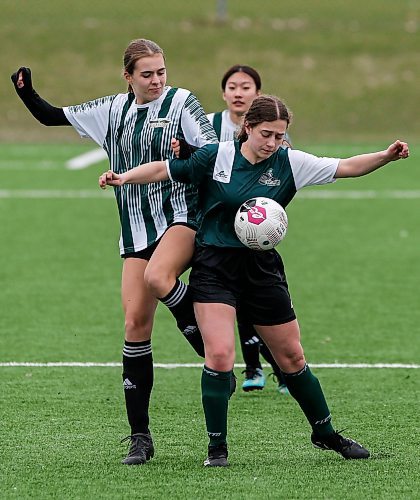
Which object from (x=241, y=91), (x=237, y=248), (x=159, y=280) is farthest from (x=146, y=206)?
(x=241, y=91)

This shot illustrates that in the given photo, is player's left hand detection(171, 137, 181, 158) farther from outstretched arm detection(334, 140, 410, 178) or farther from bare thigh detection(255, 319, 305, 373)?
bare thigh detection(255, 319, 305, 373)

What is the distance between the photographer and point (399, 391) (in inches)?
298

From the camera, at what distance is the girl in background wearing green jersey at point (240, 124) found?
25.5ft

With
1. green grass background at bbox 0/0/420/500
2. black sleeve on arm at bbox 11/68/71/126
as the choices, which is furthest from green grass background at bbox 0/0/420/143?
black sleeve on arm at bbox 11/68/71/126

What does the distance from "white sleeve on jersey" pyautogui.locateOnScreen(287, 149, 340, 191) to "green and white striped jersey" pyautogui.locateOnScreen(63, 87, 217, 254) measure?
0.57 m

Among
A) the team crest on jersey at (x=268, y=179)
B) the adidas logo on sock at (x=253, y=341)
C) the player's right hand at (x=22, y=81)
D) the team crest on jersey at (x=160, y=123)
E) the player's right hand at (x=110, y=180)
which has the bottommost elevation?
the adidas logo on sock at (x=253, y=341)

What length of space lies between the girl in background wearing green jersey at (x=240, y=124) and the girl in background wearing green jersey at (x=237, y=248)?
1.85 meters

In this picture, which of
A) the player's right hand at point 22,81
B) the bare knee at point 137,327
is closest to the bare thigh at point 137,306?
the bare knee at point 137,327

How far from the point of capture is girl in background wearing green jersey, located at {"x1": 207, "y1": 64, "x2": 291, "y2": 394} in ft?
25.5

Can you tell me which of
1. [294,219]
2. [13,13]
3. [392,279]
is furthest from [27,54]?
[392,279]

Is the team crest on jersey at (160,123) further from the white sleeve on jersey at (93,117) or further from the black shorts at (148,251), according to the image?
the black shorts at (148,251)

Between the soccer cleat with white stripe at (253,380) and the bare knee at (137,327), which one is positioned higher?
the bare knee at (137,327)

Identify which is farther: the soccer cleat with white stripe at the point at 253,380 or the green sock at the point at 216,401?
the soccer cleat with white stripe at the point at 253,380

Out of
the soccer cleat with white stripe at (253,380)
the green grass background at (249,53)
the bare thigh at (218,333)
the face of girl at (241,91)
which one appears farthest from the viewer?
the green grass background at (249,53)
